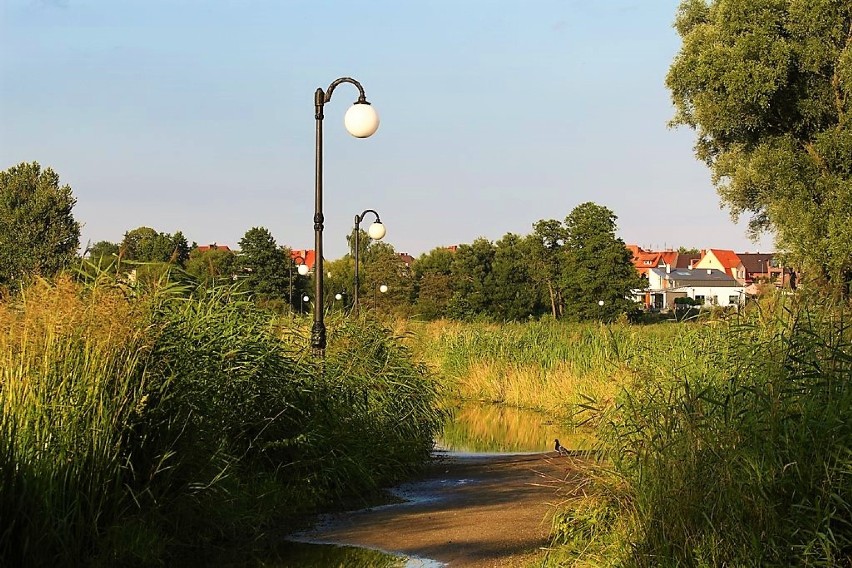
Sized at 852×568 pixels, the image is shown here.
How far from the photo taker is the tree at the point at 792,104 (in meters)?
25.6

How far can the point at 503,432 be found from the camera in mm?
17078

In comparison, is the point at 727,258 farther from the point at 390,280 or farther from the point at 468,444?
the point at 468,444

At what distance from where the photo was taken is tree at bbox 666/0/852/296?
1007 inches

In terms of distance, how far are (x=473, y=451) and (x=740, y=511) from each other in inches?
361

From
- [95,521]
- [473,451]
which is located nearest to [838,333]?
[95,521]

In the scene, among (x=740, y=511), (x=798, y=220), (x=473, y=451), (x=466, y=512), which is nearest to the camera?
(x=740, y=511)

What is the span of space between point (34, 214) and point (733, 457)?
5323 centimetres

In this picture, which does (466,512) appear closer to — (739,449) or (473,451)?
(739,449)

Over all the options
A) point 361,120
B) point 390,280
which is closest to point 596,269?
point 390,280

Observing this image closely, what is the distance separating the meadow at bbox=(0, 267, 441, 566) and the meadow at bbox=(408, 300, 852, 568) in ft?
8.75

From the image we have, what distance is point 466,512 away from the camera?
870 centimetres

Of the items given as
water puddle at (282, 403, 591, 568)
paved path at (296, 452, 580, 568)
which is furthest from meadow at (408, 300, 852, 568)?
water puddle at (282, 403, 591, 568)

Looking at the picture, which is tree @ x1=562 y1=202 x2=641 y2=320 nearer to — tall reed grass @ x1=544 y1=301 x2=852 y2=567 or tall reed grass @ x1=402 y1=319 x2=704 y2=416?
tall reed grass @ x1=402 y1=319 x2=704 y2=416

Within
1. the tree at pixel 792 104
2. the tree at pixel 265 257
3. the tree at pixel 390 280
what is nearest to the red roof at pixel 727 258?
the tree at pixel 390 280
